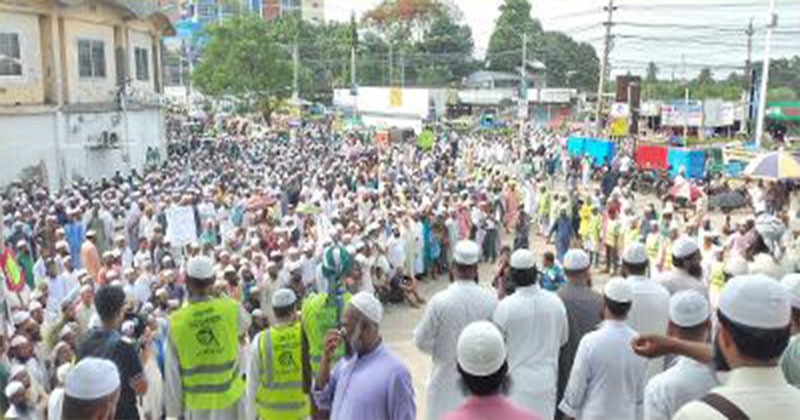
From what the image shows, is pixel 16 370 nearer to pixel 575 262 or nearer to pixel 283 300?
pixel 283 300

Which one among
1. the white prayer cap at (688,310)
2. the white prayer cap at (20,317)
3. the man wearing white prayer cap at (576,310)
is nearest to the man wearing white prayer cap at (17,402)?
the white prayer cap at (20,317)

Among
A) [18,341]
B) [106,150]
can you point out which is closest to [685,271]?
[18,341]

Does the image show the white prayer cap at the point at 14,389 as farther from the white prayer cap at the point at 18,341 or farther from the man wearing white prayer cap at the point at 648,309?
the man wearing white prayer cap at the point at 648,309

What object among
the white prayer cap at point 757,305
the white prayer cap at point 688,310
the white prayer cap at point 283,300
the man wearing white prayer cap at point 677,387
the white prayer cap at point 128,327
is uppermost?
the white prayer cap at point 757,305

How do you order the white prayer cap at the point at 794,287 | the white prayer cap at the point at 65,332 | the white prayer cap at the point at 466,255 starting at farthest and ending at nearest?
1. the white prayer cap at the point at 65,332
2. the white prayer cap at the point at 466,255
3. the white prayer cap at the point at 794,287

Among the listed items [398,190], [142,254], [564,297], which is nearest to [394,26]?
[398,190]

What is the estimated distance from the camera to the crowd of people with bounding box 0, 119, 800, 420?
10.3 feet

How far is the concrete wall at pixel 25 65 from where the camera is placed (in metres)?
21.7

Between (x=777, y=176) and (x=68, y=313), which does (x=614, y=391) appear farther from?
(x=777, y=176)

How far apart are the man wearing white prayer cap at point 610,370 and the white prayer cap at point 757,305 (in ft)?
6.90

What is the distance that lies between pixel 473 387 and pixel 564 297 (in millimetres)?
2889

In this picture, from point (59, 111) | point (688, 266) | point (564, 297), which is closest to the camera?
point (564, 297)

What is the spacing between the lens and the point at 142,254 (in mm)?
10906

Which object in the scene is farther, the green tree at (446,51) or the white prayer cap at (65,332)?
the green tree at (446,51)
